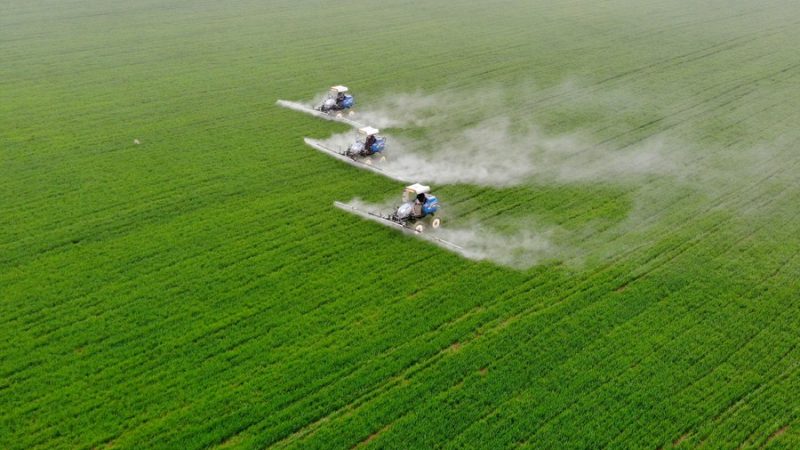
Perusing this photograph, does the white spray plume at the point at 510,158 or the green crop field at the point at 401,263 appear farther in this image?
the white spray plume at the point at 510,158

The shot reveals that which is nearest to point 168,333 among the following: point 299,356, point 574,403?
point 299,356

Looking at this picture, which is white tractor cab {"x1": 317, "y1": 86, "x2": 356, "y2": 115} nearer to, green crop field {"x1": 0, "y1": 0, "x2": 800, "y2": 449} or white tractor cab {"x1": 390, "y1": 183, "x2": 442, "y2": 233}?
green crop field {"x1": 0, "y1": 0, "x2": 800, "y2": 449}

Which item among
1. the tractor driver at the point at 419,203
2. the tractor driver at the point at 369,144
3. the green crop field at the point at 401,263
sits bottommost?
the green crop field at the point at 401,263

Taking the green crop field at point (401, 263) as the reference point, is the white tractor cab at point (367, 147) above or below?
above

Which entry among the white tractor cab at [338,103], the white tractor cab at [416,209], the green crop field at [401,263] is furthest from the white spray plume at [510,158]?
the white tractor cab at [416,209]

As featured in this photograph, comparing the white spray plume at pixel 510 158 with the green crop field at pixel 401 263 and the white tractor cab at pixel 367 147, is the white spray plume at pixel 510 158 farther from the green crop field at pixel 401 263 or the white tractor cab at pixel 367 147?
the white tractor cab at pixel 367 147

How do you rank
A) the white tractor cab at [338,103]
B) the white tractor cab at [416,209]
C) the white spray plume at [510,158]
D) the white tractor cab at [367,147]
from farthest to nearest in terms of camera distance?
1. the white tractor cab at [338,103]
2. the white tractor cab at [367,147]
3. the white spray plume at [510,158]
4. the white tractor cab at [416,209]

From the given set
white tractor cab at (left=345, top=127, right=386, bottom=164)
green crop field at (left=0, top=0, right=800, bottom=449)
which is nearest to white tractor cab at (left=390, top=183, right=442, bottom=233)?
green crop field at (left=0, top=0, right=800, bottom=449)

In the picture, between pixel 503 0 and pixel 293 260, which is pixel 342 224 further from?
pixel 503 0
